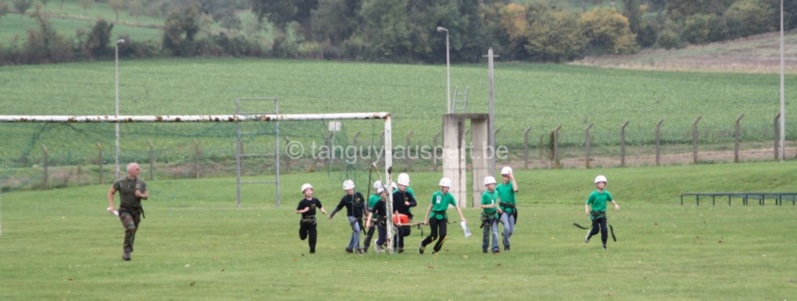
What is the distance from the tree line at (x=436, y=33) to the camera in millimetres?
107938

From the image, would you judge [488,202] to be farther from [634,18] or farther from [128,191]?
[634,18]

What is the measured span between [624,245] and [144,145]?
38663 millimetres

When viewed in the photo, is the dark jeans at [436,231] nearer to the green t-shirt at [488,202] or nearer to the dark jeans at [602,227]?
the green t-shirt at [488,202]

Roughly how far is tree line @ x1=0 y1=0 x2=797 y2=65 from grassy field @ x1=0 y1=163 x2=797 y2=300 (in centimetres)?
6361

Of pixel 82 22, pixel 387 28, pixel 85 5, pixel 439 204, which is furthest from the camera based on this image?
pixel 85 5

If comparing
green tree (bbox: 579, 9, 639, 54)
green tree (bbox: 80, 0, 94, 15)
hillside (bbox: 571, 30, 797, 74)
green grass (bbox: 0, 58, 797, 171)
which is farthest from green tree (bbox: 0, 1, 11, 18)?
green tree (bbox: 579, 9, 639, 54)

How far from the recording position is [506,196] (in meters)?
28.3

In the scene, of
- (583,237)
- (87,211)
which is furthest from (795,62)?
(583,237)

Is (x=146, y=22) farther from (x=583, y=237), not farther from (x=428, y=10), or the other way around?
(x=583, y=237)

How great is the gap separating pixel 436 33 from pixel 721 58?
888 inches

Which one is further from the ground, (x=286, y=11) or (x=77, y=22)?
(x=286, y=11)

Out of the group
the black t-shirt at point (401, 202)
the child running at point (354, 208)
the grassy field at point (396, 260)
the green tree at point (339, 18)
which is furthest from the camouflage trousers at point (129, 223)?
the green tree at point (339, 18)

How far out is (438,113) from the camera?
3305 inches

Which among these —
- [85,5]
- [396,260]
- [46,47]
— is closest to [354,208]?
[396,260]
